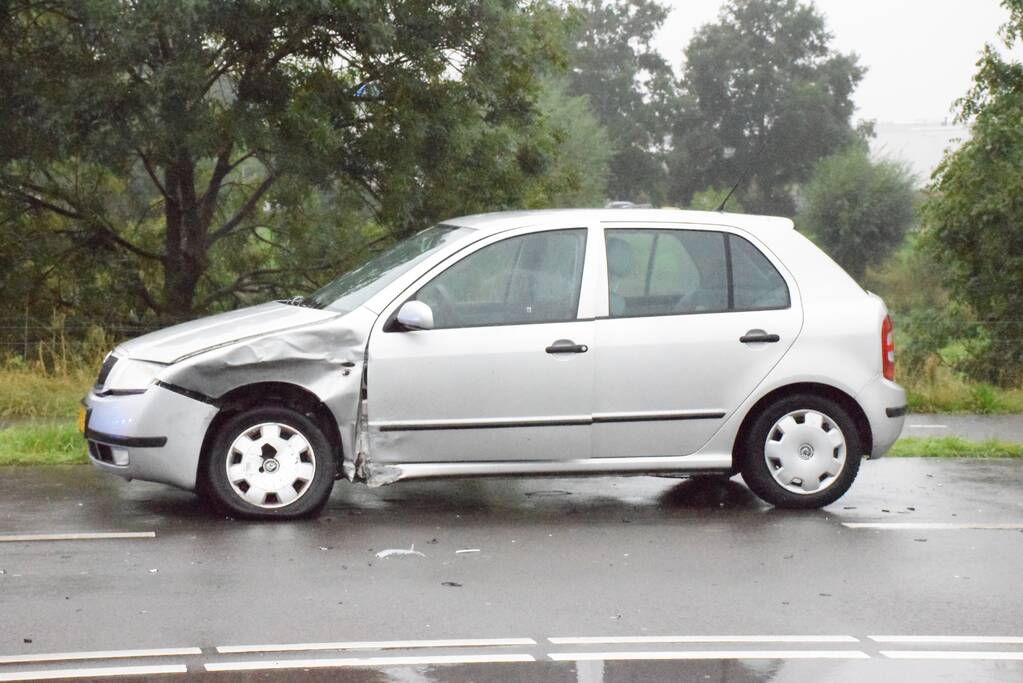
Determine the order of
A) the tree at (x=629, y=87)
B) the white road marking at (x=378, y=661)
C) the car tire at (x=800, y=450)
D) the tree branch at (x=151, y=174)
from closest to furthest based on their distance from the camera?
the white road marking at (x=378, y=661) < the car tire at (x=800, y=450) < the tree branch at (x=151, y=174) < the tree at (x=629, y=87)

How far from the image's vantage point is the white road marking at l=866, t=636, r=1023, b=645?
6.11 m

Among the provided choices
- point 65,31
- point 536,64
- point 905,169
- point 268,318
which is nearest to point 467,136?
point 536,64

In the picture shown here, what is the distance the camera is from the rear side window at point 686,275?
885 cm

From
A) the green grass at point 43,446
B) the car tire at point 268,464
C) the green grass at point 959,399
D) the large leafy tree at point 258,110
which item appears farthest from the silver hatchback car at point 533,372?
the large leafy tree at point 258,110

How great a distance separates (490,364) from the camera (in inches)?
336

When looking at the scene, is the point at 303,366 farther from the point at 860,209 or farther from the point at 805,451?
the point at 860,209

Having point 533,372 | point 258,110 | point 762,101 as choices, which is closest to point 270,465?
point 533,372

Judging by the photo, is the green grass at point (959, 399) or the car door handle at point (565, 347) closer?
the car door handle at point (565, 347)

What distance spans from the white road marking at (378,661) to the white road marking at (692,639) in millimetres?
322

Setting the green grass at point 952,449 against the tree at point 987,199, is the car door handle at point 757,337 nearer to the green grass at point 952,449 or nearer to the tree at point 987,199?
the green grass at point 952,449

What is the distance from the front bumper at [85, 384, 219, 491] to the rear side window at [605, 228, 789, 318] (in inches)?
93.6

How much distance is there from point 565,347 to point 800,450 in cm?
155

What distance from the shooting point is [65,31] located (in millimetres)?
18109

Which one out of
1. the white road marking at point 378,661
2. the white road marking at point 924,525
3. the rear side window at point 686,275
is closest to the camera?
the white road marking at point 378,661
